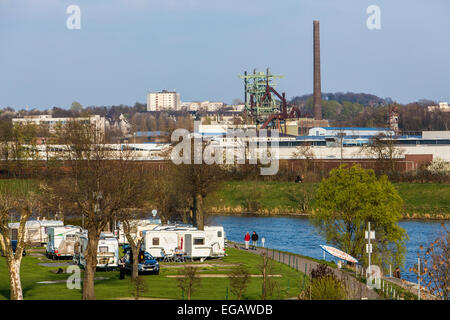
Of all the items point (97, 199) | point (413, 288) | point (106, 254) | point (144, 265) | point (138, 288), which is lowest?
point (413, 288)

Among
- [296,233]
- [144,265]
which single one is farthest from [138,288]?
[296,233]

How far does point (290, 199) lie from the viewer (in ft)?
297

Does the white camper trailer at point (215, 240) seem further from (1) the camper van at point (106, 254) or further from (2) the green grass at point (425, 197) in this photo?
(2) the green grass at point (425, 197)

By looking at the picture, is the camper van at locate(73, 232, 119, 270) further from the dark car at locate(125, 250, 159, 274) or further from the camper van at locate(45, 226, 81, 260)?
the camper van at locate(45, 226, 81, 260)

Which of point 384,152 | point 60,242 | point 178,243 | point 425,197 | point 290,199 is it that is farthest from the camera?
point 384,152

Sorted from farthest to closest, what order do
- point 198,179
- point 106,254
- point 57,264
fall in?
point 198,179 → point 57,264 → point 106,254

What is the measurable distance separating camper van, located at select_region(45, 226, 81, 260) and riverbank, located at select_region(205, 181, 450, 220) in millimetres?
36549

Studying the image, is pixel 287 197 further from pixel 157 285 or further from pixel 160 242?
Answer: pixel 157 285

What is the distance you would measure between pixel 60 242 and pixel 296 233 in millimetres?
25738

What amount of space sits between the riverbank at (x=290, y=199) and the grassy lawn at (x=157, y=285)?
41.7m

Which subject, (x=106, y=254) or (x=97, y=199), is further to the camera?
(x=106, y=254)

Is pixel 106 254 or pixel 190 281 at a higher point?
pixel 190 281

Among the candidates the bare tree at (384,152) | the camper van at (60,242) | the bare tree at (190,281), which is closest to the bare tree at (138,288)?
the bare tree at (190,281)

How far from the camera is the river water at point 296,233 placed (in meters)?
53.3
